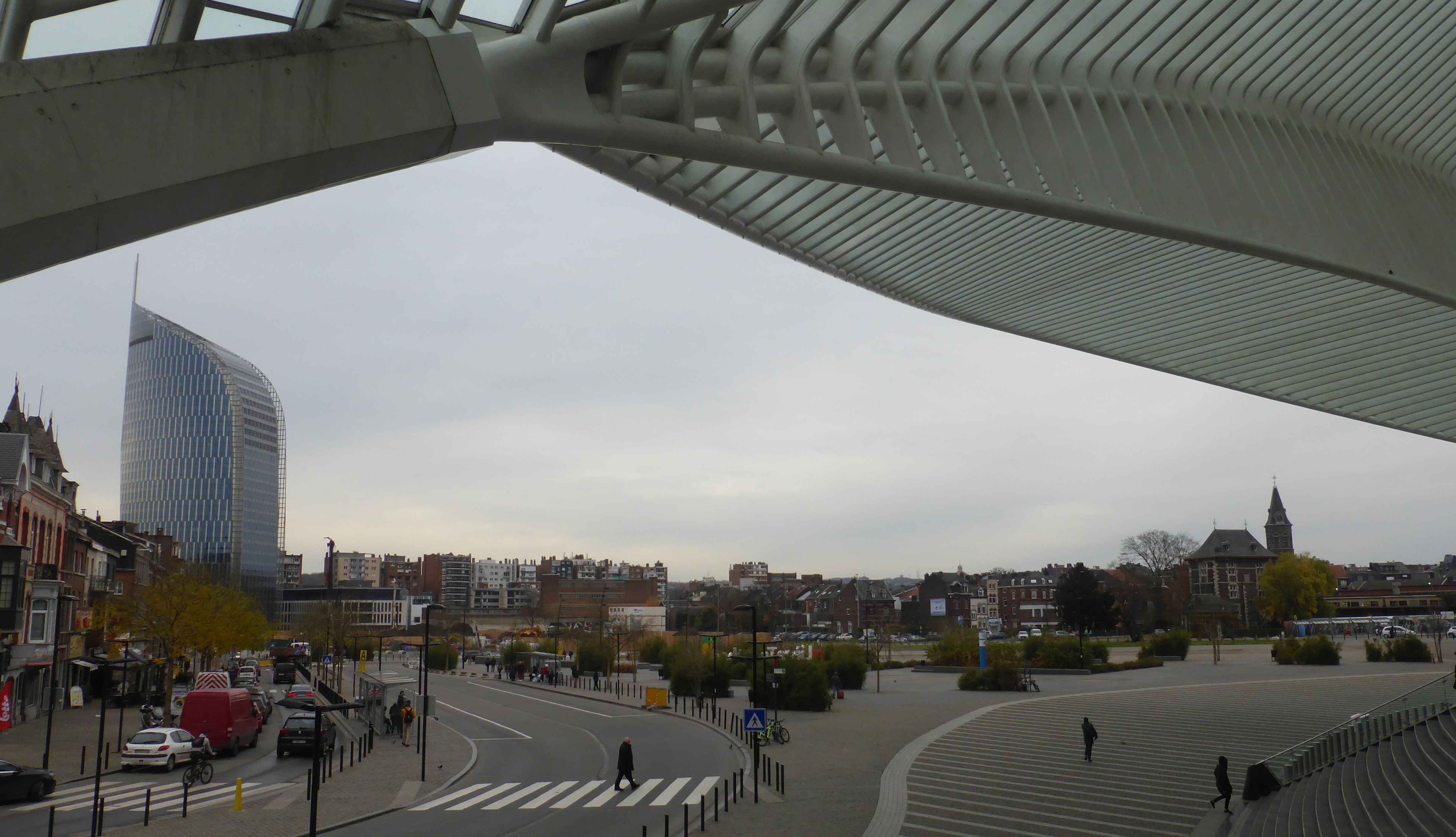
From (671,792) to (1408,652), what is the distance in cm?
5044

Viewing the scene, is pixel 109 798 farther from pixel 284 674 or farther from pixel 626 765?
pixel 284 674

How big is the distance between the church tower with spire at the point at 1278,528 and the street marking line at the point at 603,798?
454ft

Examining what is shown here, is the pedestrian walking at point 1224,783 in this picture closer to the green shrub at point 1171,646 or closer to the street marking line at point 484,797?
the street marking line at point 484,797

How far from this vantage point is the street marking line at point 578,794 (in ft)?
68.1

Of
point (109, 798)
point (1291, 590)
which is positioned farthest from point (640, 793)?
point (1291, 590)

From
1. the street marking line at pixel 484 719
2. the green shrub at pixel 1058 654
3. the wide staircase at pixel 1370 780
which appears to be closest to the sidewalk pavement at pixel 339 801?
the street marking line at pixel 484 719

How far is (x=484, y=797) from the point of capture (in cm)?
2184

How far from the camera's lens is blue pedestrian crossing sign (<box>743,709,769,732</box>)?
2316 centimetres

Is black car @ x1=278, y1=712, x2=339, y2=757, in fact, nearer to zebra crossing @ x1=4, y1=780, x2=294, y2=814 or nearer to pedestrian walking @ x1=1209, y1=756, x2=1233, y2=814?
zebra crossing @ x1=4, y1=780, x2=294, y2=814

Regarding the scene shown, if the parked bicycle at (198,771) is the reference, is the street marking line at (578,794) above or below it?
below

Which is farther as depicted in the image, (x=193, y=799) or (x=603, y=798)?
(x=603, y=798)

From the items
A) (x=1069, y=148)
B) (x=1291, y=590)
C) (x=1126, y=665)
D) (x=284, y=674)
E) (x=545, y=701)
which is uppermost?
(x=1069, y=148)

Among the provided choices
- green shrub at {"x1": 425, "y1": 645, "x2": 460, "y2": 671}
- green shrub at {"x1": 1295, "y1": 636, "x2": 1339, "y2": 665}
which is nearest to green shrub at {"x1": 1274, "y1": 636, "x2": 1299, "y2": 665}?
green shrub at {"x1": 1295, "y1": 636, "x2": 1339, "y2": 665}

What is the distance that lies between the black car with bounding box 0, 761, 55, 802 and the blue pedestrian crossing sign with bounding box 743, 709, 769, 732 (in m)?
14.8
